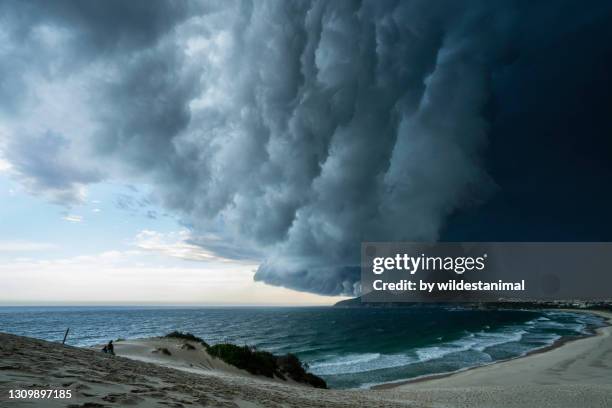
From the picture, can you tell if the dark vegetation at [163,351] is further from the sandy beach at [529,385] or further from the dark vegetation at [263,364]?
the sandy beach at [529,385]

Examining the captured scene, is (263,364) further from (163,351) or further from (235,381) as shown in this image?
(235,381)

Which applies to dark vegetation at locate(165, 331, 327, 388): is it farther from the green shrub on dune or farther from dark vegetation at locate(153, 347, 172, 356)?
dark vegetation at locate(153, 347, 172, 356)

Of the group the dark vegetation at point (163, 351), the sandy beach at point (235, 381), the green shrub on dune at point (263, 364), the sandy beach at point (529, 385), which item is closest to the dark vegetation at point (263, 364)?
the green shrub on dune at point (263, 364)

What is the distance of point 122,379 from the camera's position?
9789 mm

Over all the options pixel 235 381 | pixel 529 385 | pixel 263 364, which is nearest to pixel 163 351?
pixel 263 364

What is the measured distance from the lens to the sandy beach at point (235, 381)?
8000 millimetres

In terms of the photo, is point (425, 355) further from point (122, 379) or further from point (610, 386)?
point (122, 379)

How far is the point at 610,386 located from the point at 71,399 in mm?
33011

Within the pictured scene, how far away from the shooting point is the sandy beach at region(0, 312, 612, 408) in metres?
8.00

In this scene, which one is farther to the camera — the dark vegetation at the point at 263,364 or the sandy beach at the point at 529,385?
the dark vegetation at the point at 263,364

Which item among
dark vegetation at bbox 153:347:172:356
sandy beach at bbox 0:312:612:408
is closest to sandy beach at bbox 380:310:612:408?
sandy beach at bbox 0:312:612:408

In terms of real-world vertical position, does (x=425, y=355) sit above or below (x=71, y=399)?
below

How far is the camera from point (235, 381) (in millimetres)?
18859

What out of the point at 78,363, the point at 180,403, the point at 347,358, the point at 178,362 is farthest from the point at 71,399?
the point at 347,358
